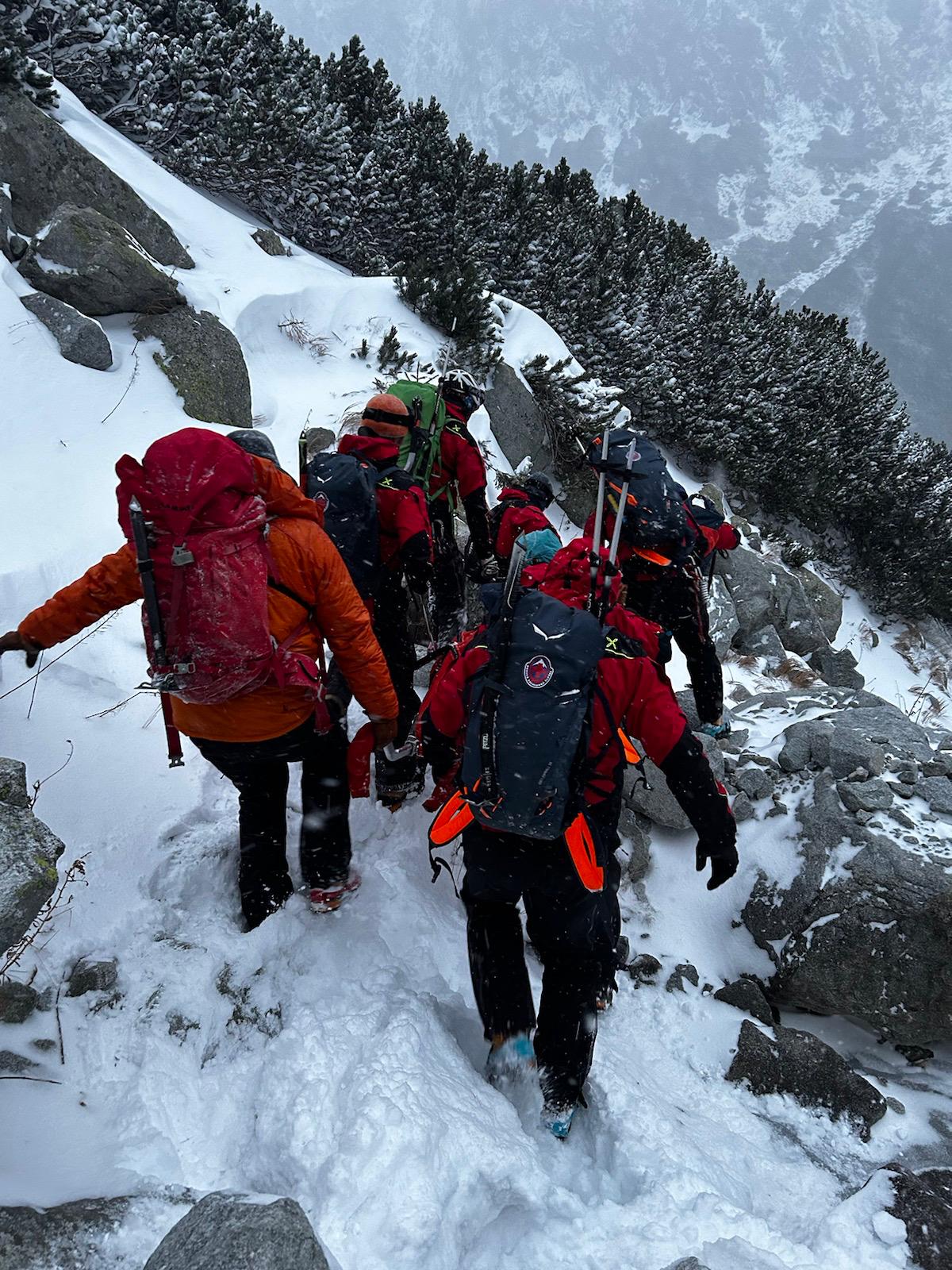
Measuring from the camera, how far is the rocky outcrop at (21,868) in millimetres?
1704

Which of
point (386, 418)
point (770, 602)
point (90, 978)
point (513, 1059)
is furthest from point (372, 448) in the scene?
point (770, 602)

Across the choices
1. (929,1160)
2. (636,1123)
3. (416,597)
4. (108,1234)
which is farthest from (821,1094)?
(416,597)

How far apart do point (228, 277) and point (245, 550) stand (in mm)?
8124

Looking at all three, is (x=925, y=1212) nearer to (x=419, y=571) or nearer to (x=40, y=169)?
(x=419, y=571)

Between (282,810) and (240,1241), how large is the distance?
1.32 meters

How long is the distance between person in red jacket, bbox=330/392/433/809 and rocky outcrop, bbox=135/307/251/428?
3356 millimetres

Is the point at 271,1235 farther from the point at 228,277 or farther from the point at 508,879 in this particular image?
the point at 228,277

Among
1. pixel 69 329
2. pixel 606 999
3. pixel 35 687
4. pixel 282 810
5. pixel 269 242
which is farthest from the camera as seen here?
pixel 269 242

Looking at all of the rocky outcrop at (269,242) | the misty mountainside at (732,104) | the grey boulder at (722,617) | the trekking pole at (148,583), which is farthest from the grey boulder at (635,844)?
the misty mountainside at (732,104)

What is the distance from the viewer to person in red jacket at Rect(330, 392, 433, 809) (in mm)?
3098

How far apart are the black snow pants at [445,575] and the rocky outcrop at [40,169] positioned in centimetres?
579

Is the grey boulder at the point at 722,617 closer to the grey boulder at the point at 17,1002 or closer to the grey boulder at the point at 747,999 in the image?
the grey boulder at the point at 747,999

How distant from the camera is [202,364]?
6.34 m

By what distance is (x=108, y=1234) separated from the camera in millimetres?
1530
